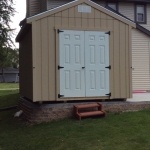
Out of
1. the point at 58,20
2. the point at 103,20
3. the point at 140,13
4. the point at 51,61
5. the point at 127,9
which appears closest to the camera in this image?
the point at 51,61

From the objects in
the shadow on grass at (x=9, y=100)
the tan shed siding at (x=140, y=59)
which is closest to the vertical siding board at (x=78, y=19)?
the shadow on grass at (x=9, y=100)

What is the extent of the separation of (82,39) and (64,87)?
5.14 feet

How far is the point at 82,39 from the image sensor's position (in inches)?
387

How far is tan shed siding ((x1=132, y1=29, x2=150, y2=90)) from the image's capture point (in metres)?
15.9

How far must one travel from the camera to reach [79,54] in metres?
9.78

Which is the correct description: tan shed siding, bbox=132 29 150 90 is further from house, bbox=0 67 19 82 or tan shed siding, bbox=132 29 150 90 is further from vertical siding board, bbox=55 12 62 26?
house, bbox=0 67 19 82

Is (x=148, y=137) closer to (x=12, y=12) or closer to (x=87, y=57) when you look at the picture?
(x=87, y=57)

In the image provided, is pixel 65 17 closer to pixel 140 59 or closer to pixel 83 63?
pixel 83 63

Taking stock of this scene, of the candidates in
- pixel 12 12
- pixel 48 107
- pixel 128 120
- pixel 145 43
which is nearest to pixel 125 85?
pixel 128 120

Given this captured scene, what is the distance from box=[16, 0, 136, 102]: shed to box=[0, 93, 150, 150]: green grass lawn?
95 centimetres

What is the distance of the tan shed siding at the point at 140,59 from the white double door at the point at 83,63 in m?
6.16

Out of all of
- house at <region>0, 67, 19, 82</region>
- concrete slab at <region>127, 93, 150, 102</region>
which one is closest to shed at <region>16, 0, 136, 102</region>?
concrete slab at <region>127, 93, 150, 102</region>

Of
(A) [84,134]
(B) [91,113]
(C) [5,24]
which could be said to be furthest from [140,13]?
(A) [84,134]

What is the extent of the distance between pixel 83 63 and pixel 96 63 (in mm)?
423
